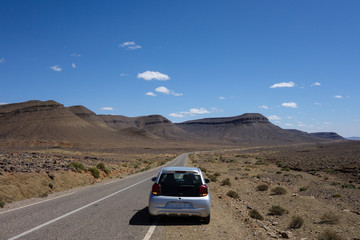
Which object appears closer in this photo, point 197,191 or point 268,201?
point 197,191

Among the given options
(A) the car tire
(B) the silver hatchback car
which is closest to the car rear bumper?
(B) the silver hatchback car

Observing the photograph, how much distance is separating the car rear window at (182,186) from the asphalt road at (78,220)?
3.57 ft

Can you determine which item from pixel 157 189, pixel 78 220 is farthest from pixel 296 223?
pixel 78 220

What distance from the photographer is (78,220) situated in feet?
26.5

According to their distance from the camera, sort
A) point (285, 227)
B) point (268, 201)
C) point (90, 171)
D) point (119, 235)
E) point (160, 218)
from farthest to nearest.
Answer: point (90, 171), point (268, 201), point (285, 227), point (160, 218), point (119, 235)

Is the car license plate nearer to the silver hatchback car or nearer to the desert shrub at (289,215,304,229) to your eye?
the silver hatchback car

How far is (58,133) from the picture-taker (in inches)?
4540

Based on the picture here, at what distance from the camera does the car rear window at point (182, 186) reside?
773cm

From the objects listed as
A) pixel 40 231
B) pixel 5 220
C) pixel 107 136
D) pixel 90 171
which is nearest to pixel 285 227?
pixel 40 231

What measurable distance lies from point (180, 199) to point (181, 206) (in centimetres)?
19

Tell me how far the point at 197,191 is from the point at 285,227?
162 inches

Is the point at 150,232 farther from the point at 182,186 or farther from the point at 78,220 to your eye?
the point at 78,220

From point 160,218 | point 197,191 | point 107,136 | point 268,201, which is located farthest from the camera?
point 107,136

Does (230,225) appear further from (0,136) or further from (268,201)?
(0,136)
